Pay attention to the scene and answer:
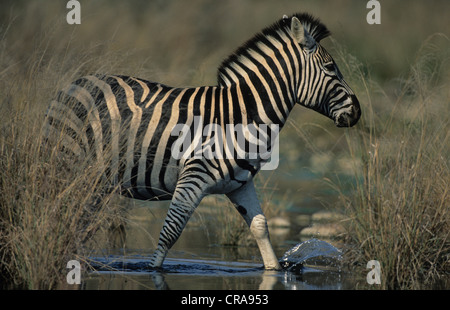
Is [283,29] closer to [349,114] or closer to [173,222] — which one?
[349,114]

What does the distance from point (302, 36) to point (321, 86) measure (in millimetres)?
548

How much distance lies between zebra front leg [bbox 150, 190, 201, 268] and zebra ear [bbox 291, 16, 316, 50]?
198 cm

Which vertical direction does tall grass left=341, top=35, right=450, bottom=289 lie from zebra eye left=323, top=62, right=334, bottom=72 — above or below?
below

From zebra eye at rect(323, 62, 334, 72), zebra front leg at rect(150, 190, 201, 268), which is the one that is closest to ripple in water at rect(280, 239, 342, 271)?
zebra front leg at rect(150, 190, 201, 268)

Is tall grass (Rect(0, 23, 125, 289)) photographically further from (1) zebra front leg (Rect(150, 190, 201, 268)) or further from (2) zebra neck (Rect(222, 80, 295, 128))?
(2) zebra neck (Rect(222, 80, 295, 128))

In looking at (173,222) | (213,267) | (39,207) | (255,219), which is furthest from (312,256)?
(39,207)

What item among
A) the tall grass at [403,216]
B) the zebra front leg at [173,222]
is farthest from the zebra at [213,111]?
the tall grass at [403,216]

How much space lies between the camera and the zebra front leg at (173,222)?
7.34m

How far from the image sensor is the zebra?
7410mm

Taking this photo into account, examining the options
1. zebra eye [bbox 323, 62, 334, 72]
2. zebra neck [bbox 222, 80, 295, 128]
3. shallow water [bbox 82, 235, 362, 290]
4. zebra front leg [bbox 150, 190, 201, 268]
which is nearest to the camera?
shallow water [bbox 82, 235, 362, 290]

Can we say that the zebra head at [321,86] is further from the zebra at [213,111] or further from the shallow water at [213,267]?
the shallow water at [213,267]

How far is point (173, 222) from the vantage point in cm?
736

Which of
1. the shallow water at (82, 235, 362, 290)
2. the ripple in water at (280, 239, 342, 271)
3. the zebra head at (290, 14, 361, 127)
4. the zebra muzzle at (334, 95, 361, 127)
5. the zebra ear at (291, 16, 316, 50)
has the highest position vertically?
the zebra ear at (291, 16, 316, 50)

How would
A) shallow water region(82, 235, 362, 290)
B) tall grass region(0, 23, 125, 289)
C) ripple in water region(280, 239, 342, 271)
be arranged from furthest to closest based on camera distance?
1. ripple in water region(280, 239, 342, 271)
2. shallow water region(82, 235, 362, 290)
3. tall grass region(0, 23, 125, 289)
